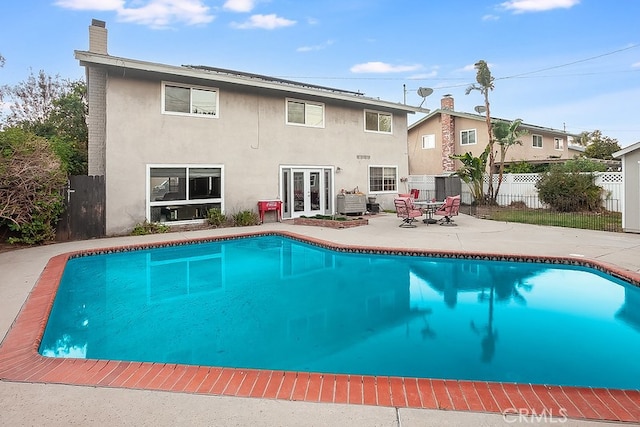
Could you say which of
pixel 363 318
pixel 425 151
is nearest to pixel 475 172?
pixel 425 151

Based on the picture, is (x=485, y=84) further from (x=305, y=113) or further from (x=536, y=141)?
(x=305, y=113)

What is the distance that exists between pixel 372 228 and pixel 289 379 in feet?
34.4

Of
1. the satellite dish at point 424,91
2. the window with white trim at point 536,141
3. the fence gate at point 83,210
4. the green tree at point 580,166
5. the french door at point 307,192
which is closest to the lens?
the fence gate at point 83,210

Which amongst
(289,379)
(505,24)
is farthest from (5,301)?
(505,24)

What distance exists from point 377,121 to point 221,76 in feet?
28.1

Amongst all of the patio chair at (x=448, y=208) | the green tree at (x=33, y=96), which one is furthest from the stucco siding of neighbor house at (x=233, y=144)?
the green tree at (x=33, y=96)

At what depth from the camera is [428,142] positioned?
1065 inches

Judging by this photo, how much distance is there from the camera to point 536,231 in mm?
12219

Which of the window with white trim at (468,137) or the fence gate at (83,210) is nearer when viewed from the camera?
the fence gate at (83,210)

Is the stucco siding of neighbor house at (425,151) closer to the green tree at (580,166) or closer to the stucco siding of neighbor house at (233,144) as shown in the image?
the stucco siding of neighbor house at (233,144)

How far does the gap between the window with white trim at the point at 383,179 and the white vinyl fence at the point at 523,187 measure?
1.18m

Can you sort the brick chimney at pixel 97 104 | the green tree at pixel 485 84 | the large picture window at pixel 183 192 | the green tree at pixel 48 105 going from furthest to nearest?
the green tree at pixel 485 84, the green tree at pixel 48 105, the large picture window at pixel 183 192, the brick chimney at pixel 97 104

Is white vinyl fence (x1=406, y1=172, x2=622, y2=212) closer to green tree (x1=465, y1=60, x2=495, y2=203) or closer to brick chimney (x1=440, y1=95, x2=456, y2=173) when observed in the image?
green tree (x1=465, y1=60, x2=495, y2=203)

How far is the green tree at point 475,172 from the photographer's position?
66.3ft
